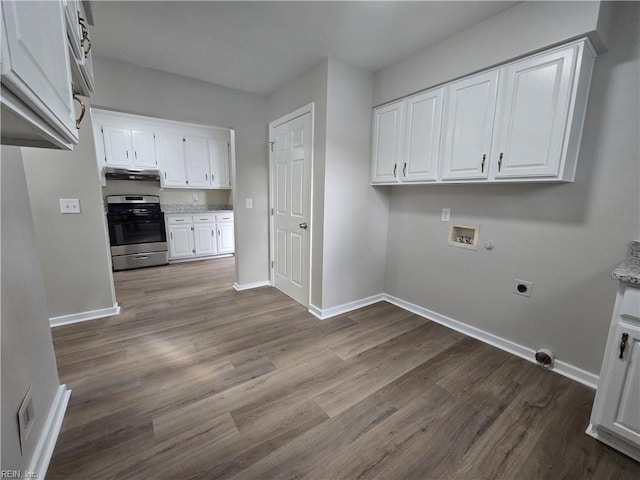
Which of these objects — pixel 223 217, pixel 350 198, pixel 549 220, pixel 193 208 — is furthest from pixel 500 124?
pixel 193 208

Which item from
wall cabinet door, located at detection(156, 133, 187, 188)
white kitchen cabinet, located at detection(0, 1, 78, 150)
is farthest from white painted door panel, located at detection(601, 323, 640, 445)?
wall cabinet door, located at detection(156, 133, 187, 188)

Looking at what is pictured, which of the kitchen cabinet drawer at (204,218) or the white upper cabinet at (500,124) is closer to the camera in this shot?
the white upper cabinet at (500,124)

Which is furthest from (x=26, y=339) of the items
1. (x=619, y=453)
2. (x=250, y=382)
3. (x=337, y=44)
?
(x=619, y=453)

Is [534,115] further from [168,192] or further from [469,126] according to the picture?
[168,192]

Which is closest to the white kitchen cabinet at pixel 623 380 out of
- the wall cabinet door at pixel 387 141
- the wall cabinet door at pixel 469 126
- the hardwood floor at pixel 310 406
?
the hardwood floor at pixel 310 406

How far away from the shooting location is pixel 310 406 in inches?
63.7

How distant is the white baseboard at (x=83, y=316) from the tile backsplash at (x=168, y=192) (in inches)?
111

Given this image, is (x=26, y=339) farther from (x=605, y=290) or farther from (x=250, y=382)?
A: (x=605, y=290)

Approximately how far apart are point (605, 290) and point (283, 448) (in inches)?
86.8

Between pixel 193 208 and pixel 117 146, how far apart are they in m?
1.57

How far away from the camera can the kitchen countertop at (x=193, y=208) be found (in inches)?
202

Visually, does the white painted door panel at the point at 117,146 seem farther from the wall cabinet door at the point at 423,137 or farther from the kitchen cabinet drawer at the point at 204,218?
the wall cabinet door at the point at 423,137

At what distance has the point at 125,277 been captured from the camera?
3994 mm

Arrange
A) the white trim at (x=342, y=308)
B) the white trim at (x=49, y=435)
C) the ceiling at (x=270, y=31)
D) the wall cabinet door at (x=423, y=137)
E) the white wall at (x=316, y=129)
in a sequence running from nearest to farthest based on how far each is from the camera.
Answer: the white trim at (x=49, y=435)
the ceiling at (x=270, y=31)
the wall cabinet door at (x=423, y=137)
the white wall at (x=316, y=129)
the white trim at (x=342, y=308)
